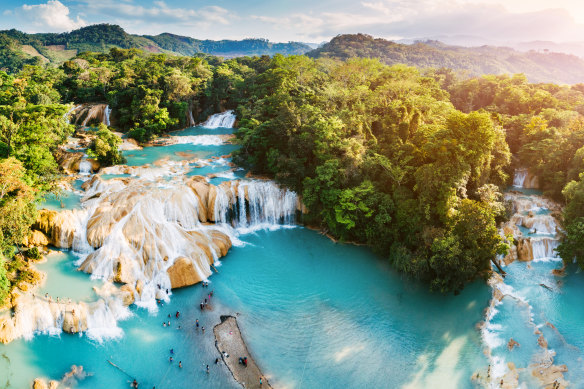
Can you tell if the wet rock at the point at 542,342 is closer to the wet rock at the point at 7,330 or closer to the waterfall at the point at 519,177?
the waterfall at the point at 519,177

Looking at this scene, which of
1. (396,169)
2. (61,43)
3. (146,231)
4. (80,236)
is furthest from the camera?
(61,43)

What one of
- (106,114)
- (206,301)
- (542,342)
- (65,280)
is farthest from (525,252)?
(106,114)

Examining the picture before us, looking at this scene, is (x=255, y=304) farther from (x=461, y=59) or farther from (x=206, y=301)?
(x=461, y=59)

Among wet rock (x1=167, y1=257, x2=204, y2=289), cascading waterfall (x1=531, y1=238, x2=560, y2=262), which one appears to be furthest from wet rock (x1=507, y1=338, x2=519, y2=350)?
wet rock (x1=167, y1=257, x2=204, y2=289)

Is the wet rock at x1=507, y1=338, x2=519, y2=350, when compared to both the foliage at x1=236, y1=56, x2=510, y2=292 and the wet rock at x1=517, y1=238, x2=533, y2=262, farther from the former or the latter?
the wet rock at x1=517, y1=238, x2=533, y2=262

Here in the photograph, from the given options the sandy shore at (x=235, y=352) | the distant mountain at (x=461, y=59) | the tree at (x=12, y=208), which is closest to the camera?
the sandy shore at (x=235, y=352)

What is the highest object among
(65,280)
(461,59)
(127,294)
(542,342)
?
(461,59)

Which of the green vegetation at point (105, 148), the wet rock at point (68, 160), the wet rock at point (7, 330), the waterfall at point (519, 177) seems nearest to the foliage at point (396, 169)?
the waterfall at point (519, 177)
